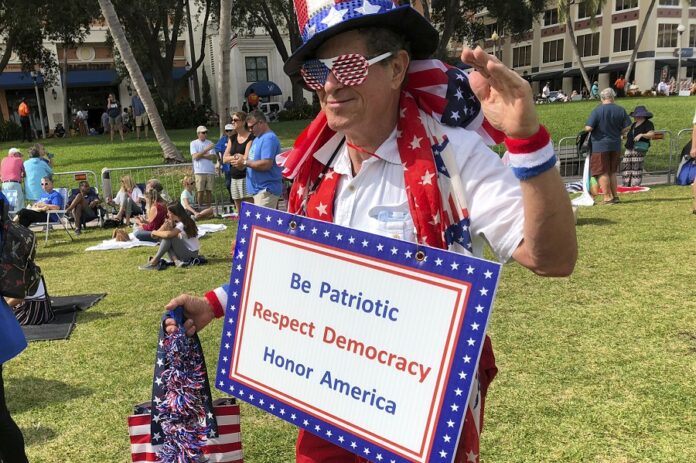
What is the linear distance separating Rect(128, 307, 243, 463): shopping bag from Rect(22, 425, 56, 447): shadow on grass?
2213 millimetres

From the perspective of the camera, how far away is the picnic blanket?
18.9ft

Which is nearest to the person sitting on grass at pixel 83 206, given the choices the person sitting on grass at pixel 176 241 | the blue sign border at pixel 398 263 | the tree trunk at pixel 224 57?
the tree trunk at pixel 224 57

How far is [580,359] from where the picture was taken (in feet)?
14.3

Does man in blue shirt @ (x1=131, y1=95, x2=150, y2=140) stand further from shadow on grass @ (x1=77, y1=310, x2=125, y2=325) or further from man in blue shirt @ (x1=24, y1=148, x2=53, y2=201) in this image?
shadow on grass @ (x1=77, y1=310, x2=125, y2=325)

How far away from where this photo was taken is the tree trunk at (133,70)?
533 inches

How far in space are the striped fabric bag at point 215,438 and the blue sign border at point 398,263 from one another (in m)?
0.36

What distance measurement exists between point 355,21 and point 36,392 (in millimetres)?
4355

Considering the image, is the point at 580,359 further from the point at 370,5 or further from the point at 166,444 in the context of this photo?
the point at 370,5

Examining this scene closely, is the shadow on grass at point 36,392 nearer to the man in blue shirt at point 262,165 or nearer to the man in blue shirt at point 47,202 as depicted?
the man in blue shirt at point 262,165

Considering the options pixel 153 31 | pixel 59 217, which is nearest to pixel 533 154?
pixel 59 217

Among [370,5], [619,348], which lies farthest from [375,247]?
[619,348]

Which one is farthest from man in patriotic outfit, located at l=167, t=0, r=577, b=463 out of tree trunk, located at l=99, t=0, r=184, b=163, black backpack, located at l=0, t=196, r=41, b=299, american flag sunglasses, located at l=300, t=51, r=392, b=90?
tree trunk, located at l=99, t=0, r=184, b=163

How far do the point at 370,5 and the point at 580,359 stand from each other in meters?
3.64

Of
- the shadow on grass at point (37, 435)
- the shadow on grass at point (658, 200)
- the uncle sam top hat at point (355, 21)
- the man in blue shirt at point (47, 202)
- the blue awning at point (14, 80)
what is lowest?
the shadow on grass at point (37, 435)
